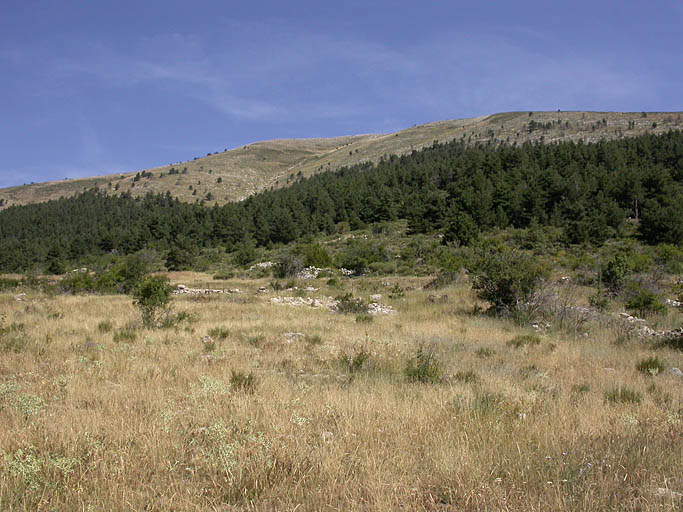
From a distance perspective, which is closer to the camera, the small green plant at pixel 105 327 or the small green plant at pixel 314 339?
the small green plant at pixel 314 339

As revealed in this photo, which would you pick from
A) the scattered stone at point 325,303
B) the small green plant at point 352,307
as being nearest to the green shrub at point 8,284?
the scattered stone at point 325,303

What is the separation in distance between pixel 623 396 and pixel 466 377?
201 cm

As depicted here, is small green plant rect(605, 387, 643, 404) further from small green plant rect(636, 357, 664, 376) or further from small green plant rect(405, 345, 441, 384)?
small green plant rect(405, 345, 441, 384)

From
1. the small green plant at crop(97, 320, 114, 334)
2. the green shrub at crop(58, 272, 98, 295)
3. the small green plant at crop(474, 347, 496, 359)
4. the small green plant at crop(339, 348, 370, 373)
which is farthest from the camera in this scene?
the green shrub at crop(58, 272, 98, 295)

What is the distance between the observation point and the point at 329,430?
3789 millimetres

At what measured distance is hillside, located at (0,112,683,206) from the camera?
302 ft

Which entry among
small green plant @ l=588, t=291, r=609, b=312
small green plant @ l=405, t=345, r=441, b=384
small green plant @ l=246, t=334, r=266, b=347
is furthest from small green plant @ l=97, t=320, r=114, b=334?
small green plant @ l=588, t=291, r=609, b=312

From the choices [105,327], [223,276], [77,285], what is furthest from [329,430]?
[223,276]

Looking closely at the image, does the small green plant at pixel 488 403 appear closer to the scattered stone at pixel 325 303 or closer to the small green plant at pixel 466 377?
the small green plant at pixel 466 377

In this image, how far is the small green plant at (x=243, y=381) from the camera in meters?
5.04

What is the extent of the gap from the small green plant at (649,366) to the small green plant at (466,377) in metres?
3.23

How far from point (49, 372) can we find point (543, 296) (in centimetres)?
1361

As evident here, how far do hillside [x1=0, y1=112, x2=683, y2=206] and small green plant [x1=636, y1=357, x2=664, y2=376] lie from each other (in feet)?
303

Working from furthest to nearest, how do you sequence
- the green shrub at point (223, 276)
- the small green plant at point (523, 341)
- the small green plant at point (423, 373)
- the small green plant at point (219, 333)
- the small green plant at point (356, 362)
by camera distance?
the green shrub at point (223, 276), the small green plant at point (219, 333), the small green plant at point (523, 341), the small green plant at point (356, 362), the small green plant at point (423, 373)
